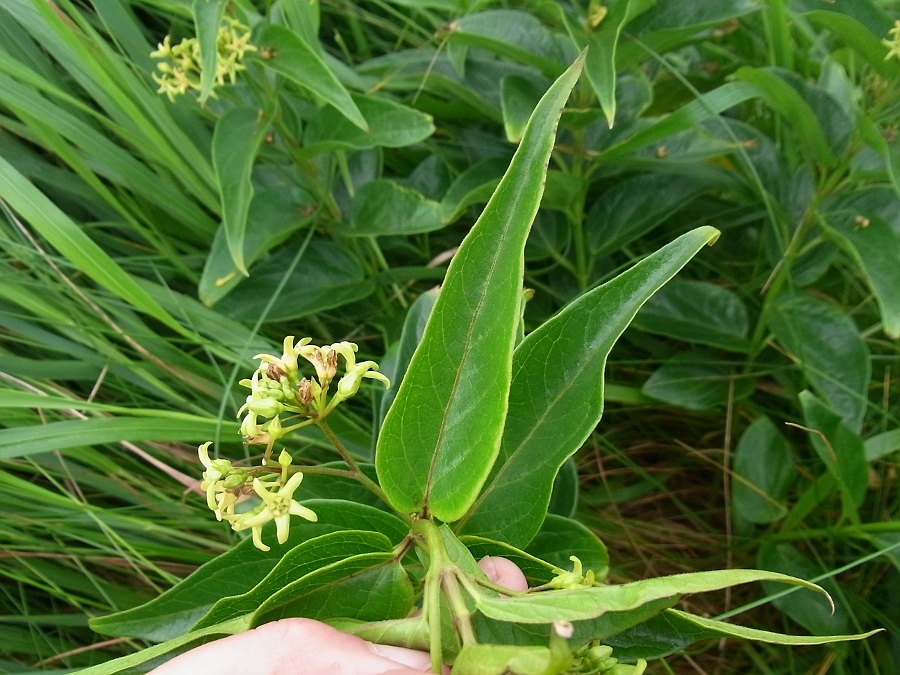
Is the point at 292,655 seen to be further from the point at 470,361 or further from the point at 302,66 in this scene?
the point at 302,66

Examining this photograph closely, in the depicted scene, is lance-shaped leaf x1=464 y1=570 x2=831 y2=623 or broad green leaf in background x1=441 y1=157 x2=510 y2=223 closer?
lance-shaped leaf x1=464 y1=570 x2=831 y2=623

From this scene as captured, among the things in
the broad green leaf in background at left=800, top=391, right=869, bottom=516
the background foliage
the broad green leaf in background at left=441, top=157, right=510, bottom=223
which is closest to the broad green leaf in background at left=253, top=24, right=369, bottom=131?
the background foliage

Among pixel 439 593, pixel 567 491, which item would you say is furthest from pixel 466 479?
pixel 567 491

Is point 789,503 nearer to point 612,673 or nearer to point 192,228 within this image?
point 612,673

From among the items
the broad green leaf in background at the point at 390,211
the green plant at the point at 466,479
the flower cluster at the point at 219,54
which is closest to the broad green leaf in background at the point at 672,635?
the green plant at the point at 466,479

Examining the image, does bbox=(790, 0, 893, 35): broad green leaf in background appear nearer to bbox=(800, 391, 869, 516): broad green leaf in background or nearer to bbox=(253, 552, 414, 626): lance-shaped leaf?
bbox=(800, 391, 869, 516): broad green leaf in background

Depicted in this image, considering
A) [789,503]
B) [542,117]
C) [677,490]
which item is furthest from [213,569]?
[789,503]
